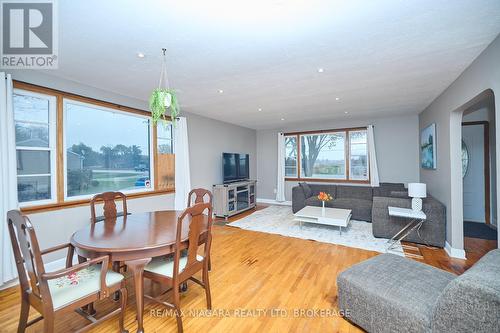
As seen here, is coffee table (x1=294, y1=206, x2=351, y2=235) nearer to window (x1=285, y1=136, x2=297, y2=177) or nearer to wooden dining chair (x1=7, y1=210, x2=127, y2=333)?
window (x1=285, y1=136, x2=297, y2=177)

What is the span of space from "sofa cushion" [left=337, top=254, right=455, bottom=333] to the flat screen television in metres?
4.21

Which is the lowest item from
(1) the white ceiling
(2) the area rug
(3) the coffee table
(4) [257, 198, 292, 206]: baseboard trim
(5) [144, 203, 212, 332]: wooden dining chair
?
(2) the area rug

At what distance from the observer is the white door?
456 cm

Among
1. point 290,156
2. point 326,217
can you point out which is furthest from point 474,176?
point 290,156

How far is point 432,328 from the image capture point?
4.33 ft

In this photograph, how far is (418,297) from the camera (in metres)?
1.53

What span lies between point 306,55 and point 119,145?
10.9 feet

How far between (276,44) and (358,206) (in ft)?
13.8

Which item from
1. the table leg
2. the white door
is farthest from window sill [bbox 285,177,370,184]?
the table leg

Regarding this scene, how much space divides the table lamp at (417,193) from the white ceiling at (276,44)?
1.55 metres

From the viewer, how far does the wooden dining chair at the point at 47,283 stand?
4.35 ft

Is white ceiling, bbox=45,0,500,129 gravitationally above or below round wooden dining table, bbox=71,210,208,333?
above

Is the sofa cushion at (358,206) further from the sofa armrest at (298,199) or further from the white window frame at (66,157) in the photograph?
the white window frame at (66,157)

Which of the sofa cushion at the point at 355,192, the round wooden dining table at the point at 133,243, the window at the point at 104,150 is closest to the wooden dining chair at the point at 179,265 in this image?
the round wooden dining table at the point at 133,243
